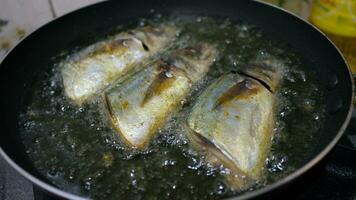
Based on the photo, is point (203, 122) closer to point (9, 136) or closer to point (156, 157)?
point (156, 157)

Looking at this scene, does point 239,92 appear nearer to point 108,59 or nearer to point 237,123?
point 237,123

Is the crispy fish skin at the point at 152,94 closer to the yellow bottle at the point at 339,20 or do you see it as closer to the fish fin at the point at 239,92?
the fish fin at the point at 239,92

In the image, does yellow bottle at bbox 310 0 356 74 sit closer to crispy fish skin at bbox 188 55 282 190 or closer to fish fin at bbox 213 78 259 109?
crispy fish skin at bbox 188 55 282 190

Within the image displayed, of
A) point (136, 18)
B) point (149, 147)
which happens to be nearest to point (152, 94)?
point (149, 147)

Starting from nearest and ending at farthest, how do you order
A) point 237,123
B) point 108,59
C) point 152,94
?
1. point 237,123
2. point 152,94
3. point 108,59

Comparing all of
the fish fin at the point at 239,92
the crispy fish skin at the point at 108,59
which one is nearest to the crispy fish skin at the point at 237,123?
the fish fin at the point at 239,92

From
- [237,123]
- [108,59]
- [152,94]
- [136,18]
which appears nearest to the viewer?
[237,123]

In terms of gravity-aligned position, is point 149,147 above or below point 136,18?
below

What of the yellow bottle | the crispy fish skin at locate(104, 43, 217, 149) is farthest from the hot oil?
the yellow bottle
